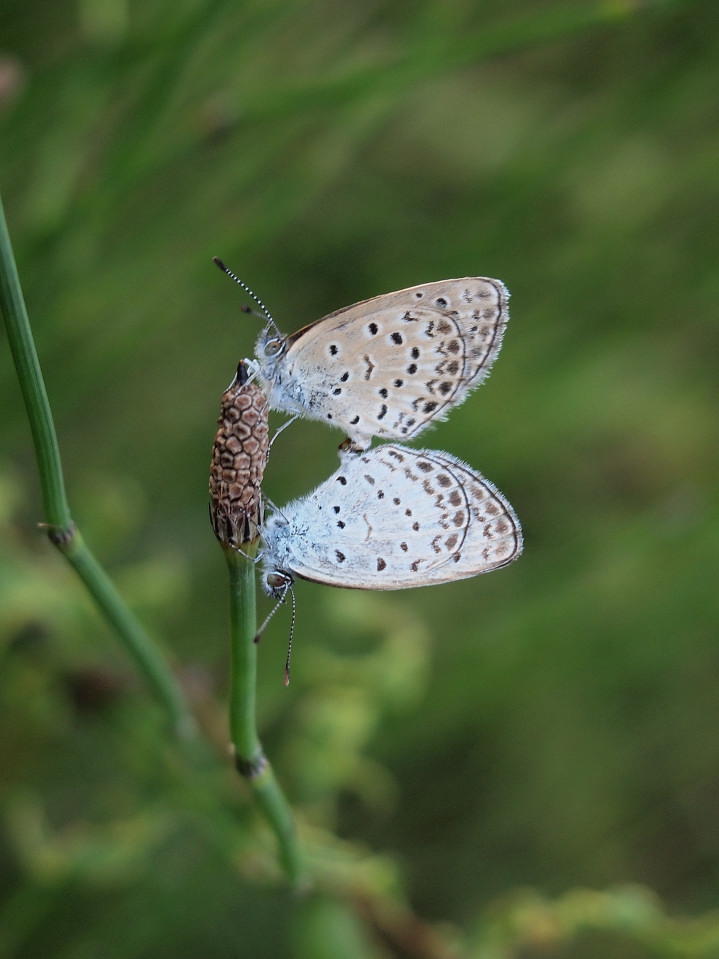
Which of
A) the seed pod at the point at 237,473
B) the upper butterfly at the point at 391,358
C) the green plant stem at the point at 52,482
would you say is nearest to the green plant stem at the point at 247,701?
the seed pod at the point at 237,473

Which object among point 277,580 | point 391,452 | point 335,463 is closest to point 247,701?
point 277,580

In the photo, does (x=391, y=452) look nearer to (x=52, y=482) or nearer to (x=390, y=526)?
(x=390, y=526)

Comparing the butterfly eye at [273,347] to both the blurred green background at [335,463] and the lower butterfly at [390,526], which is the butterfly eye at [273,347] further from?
the blurred green background at [335,463]

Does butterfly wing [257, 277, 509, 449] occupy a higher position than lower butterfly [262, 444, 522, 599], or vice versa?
butterfly wing [257, 277, 509, 449]

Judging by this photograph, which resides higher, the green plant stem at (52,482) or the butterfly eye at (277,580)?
the green plant stem at (52,482)

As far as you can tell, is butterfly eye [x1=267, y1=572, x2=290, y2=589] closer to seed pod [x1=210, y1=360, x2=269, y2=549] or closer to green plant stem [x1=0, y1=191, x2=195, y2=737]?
green plant stem [x1=0, y1=191, x2=195, y2=737]

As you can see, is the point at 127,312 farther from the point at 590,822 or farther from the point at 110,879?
the point at 590,822

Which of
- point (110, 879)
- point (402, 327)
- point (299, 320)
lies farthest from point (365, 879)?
point (299, 320)

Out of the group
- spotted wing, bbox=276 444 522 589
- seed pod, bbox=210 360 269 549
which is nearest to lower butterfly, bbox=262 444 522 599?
spotted wing, bbox=276 444 522 589
